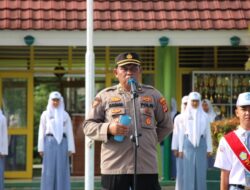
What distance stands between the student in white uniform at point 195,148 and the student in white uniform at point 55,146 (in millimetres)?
2030

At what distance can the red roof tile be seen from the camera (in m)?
14.1

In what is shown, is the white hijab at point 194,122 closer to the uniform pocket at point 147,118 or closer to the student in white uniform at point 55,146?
the student in white uniform at point 55,146

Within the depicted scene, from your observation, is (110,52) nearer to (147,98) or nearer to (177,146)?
(177,146)

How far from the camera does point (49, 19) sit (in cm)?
1420

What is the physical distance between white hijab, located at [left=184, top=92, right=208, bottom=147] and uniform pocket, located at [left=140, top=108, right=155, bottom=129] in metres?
7.06

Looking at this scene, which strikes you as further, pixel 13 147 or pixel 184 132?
pixel 13 147

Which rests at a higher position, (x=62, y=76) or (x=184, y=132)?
(x=62, y=76)

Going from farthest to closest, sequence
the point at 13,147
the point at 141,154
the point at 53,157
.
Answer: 1. the point at 13,147
2. the point at 53,157
3. the point at 141,154

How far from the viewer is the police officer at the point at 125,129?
6059mm

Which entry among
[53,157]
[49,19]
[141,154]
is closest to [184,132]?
[53,157]

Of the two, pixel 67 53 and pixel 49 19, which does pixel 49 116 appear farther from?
pixel 67 53

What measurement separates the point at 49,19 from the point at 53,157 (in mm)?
2771

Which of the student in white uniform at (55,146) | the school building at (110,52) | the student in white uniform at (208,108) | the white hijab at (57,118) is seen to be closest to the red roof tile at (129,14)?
the school building at (110,52)

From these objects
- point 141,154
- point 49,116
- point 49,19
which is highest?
point 49,19
